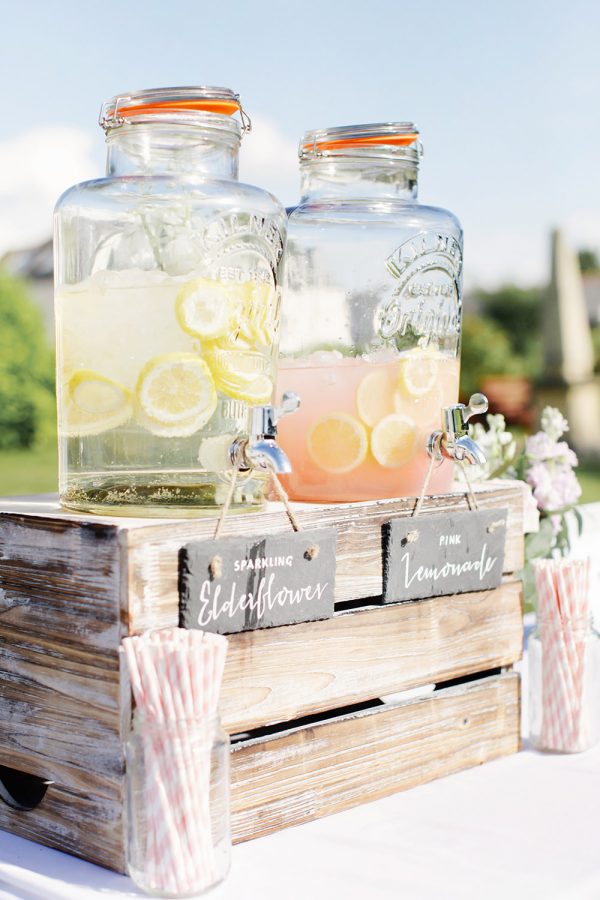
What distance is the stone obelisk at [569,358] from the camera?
15031 millimetres

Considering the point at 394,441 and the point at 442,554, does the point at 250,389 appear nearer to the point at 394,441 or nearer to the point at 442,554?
the point at 394,441

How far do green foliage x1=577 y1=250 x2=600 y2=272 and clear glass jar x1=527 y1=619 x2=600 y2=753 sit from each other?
35150mm

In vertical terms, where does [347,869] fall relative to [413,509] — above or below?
below

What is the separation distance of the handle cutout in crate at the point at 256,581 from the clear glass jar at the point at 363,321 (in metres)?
0.12

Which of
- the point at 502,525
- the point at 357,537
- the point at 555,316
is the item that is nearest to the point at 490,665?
the point at 502,525

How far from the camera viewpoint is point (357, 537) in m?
1.04

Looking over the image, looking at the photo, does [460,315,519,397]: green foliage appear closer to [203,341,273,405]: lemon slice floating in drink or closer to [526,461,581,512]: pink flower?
[526,461,581,512]: pink flower

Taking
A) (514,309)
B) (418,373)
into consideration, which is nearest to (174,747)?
(418,373)

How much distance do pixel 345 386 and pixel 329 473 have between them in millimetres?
90

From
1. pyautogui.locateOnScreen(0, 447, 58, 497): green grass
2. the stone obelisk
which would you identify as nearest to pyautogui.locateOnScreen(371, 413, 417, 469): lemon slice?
pyautogui.locateOnScreen(0, 447, 58, 497): green grass

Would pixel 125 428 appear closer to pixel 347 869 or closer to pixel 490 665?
pixel 347 869

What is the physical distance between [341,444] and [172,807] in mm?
413

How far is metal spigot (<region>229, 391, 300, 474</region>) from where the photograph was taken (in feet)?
2.88

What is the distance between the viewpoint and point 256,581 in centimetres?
93
